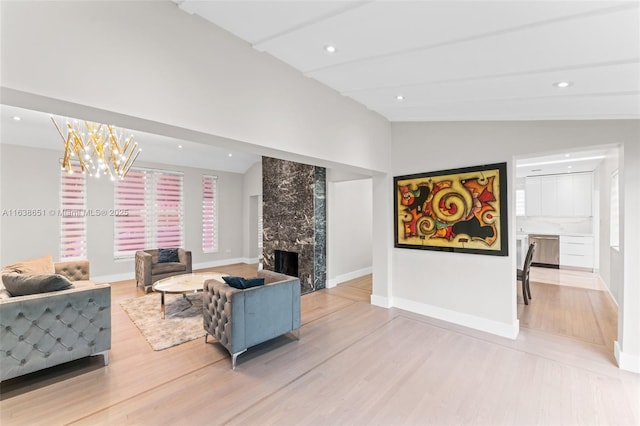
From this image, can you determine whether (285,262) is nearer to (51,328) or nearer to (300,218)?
(300,218)

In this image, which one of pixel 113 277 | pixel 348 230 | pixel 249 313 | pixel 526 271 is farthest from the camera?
pixel 348 230

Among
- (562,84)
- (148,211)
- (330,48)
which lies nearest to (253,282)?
(330,48)

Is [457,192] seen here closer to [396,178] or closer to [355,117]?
[396,178]

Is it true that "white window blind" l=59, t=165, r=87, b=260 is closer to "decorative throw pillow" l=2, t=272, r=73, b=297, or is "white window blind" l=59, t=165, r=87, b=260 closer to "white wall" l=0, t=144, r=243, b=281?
"white wall" l=0, t=144, r=243, b=281

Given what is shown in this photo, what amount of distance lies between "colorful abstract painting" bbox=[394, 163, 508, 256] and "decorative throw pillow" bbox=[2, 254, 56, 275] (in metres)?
4.92

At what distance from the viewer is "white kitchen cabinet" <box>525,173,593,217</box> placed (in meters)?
6.83

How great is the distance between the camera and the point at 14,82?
4.64 ft

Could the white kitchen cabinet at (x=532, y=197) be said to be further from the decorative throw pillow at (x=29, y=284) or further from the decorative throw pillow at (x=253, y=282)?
the decorative throw pillow at (x=29, y=284)

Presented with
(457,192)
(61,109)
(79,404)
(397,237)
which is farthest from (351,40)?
(79,404)

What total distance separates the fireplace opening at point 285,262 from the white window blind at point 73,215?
3.97 meters

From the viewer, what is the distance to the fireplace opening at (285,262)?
6156 millimetres

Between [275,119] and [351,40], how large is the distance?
988 millimetres

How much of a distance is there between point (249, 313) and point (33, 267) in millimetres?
3057

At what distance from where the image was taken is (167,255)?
228 inches
